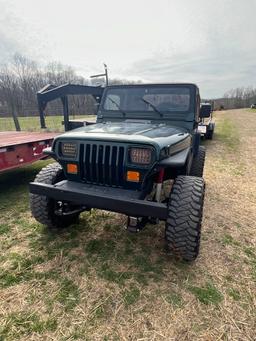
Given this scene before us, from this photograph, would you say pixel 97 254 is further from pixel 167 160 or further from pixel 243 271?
pixel 243 271

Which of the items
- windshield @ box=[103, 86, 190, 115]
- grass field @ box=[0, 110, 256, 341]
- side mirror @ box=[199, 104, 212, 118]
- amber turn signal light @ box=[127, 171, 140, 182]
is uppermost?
windshield @ box=[103, 86, 190, 115]

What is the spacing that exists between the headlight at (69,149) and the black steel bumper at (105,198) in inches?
13.8

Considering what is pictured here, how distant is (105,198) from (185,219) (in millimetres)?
840

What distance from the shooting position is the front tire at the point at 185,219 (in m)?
2.51

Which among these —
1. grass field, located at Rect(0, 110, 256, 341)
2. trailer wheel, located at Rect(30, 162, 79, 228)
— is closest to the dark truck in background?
trailer wheel, located at Rect(30, 162, 79, 228)

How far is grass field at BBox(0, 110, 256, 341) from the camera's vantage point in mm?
2090

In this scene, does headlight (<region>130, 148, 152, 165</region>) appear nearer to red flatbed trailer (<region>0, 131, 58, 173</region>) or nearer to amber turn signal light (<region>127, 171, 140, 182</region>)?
amber turn signal light (<region>127, 171, 140, 182</region>)

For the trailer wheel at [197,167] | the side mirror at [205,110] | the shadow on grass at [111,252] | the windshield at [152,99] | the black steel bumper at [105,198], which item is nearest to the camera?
the black steel bumper at [105,198]

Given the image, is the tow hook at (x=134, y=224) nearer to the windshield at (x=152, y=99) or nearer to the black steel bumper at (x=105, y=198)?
the black steel bumper at (x=105, y=198)

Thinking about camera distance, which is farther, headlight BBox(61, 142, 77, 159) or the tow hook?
headlight BBox(61, 142, 77, 159)

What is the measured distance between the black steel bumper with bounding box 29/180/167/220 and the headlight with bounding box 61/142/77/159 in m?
0.35

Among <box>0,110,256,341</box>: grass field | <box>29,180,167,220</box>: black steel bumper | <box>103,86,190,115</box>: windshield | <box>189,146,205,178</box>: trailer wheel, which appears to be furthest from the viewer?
<box>189,146,205,178</box>: trailer wheel

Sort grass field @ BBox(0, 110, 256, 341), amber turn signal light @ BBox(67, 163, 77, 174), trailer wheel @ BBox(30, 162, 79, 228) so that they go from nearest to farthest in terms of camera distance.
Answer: grass field @ BBox(0, 110, 256, 341)
amber turn signal light @ BBox(67, 163, 77, 174)
trailer wheel @ BBox(30, 162, 79, 228)

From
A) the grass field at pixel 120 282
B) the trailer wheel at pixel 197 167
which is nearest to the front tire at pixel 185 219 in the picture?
the grass field at pixel 120 282
